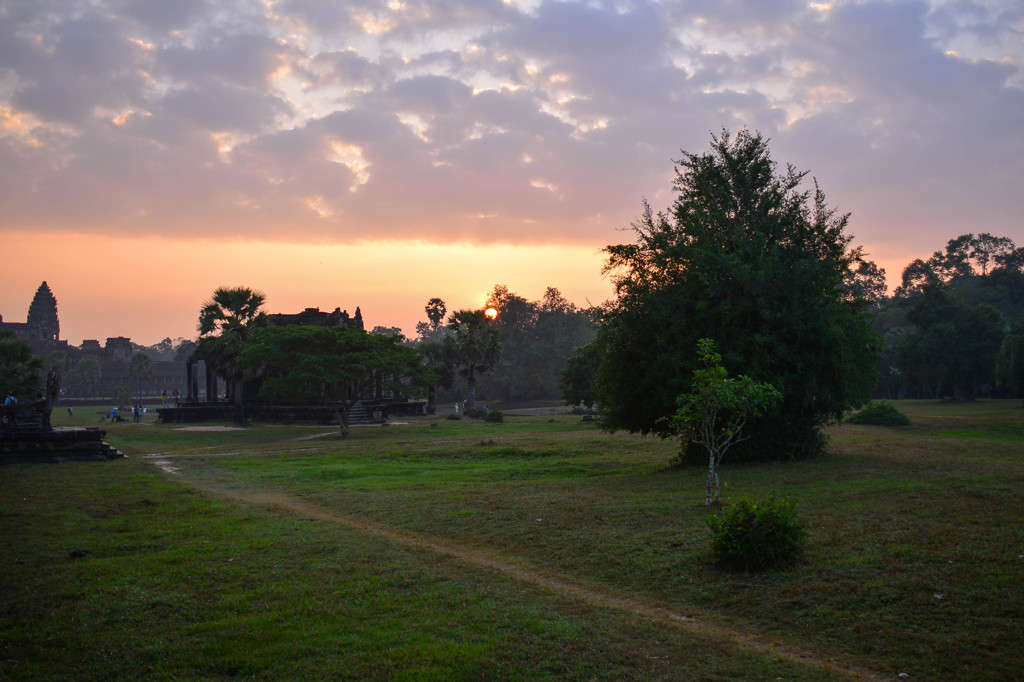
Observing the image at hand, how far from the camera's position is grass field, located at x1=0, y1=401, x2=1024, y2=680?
20.8 feet

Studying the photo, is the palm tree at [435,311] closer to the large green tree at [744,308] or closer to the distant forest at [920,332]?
the distant forest at [920,332]

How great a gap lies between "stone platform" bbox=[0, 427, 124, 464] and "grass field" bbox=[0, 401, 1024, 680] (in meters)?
8.25

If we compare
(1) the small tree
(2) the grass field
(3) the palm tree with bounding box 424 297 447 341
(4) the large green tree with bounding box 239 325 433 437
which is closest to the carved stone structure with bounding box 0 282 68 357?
(3) the palm tree with bounding box 424 297 447 341

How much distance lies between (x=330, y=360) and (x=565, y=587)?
30.2 m

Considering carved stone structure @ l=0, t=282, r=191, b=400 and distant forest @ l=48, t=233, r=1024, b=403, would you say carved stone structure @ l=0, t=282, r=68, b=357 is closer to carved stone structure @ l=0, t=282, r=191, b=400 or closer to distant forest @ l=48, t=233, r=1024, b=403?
carved stone structure @ l=0, t=282, r=191, b=400

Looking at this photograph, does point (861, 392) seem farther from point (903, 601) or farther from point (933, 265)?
point (933, 265)

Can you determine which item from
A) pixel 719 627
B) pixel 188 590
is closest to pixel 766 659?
pixel 719 627

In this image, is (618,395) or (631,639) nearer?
(631,639)

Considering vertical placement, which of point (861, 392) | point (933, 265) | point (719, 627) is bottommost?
point (719, 627)

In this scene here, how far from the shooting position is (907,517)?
1018 cm

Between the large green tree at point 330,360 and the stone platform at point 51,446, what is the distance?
40.0 ft

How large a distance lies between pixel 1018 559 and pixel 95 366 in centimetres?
10058

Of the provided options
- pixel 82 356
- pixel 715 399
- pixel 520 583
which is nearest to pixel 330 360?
pixel 715 399

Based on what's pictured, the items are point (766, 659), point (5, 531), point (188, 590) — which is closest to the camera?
point (766, 659)
